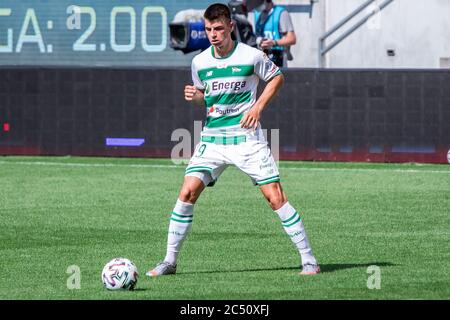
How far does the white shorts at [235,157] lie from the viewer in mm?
10847

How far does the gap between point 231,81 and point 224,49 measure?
0.27 metres

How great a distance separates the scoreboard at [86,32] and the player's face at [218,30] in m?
15.9

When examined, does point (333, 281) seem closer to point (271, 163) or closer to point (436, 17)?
point (271, 163)

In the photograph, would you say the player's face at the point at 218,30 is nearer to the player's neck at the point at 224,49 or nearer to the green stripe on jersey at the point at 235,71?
the player's neck at the point at 224,49

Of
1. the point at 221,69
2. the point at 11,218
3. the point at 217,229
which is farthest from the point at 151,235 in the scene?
the point at 221,69

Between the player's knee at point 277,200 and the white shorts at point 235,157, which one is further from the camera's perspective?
the white shorts at point 235,157

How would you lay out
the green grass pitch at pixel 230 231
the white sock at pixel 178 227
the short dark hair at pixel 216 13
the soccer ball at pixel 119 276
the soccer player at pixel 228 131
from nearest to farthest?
the soccer ball at pixel 119 276
the green grass pitch at pixel 230 231
the short dark hair at pixel 216 13
the soccer player at pixel 228 131
the white sock at pixel 178 227

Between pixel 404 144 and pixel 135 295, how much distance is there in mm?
12537

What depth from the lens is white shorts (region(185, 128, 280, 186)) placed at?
35.6 ft

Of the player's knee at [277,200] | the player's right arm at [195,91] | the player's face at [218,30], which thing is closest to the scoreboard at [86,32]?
the player's right arm at [195,91]

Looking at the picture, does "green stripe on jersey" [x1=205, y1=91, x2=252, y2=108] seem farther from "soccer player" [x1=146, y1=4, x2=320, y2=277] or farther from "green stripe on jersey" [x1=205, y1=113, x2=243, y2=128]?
"green stripe on jersey" [x1=205, y1=113, x2=243, y2=128]

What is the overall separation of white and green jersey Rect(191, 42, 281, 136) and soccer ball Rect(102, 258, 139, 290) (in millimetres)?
1612

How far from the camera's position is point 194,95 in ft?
35.9

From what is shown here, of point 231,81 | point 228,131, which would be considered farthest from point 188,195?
point 231,81
